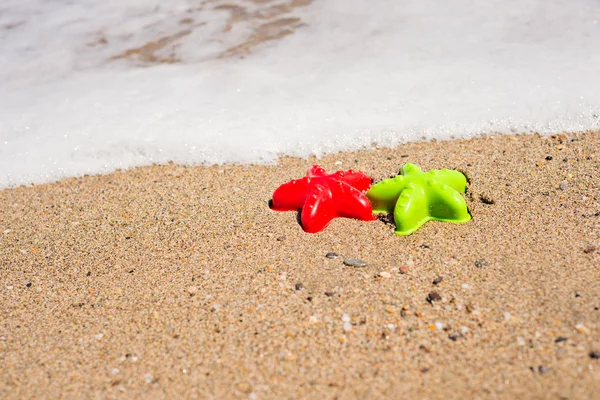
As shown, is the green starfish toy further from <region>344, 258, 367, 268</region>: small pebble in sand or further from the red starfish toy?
<region>344, 258, 367, 268</region>: small pebble in sand

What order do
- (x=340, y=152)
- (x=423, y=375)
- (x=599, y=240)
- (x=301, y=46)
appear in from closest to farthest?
(x=423, y=375)
(x=599, y=240)
(x=340, y=152)
(x=301, y=46)

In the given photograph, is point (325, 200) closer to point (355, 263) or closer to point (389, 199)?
point (389, 199)

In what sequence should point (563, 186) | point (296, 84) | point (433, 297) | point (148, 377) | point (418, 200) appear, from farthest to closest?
point (296, 84)
point (563, 186)
point (418, 200)
point (433, 297)
point (148, 377)

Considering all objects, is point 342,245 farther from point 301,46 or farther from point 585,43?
point 585,43

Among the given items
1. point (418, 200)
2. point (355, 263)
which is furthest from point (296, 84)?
point (355, 263)

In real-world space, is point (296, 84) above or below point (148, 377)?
above

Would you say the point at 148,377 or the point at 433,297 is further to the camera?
the point at 433,297

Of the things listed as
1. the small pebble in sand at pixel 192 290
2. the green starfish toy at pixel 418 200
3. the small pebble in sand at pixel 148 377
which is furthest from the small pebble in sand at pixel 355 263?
the small pebble in sand at pixel 148 377

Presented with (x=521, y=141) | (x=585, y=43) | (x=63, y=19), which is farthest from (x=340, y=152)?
(x=63, y=19)
